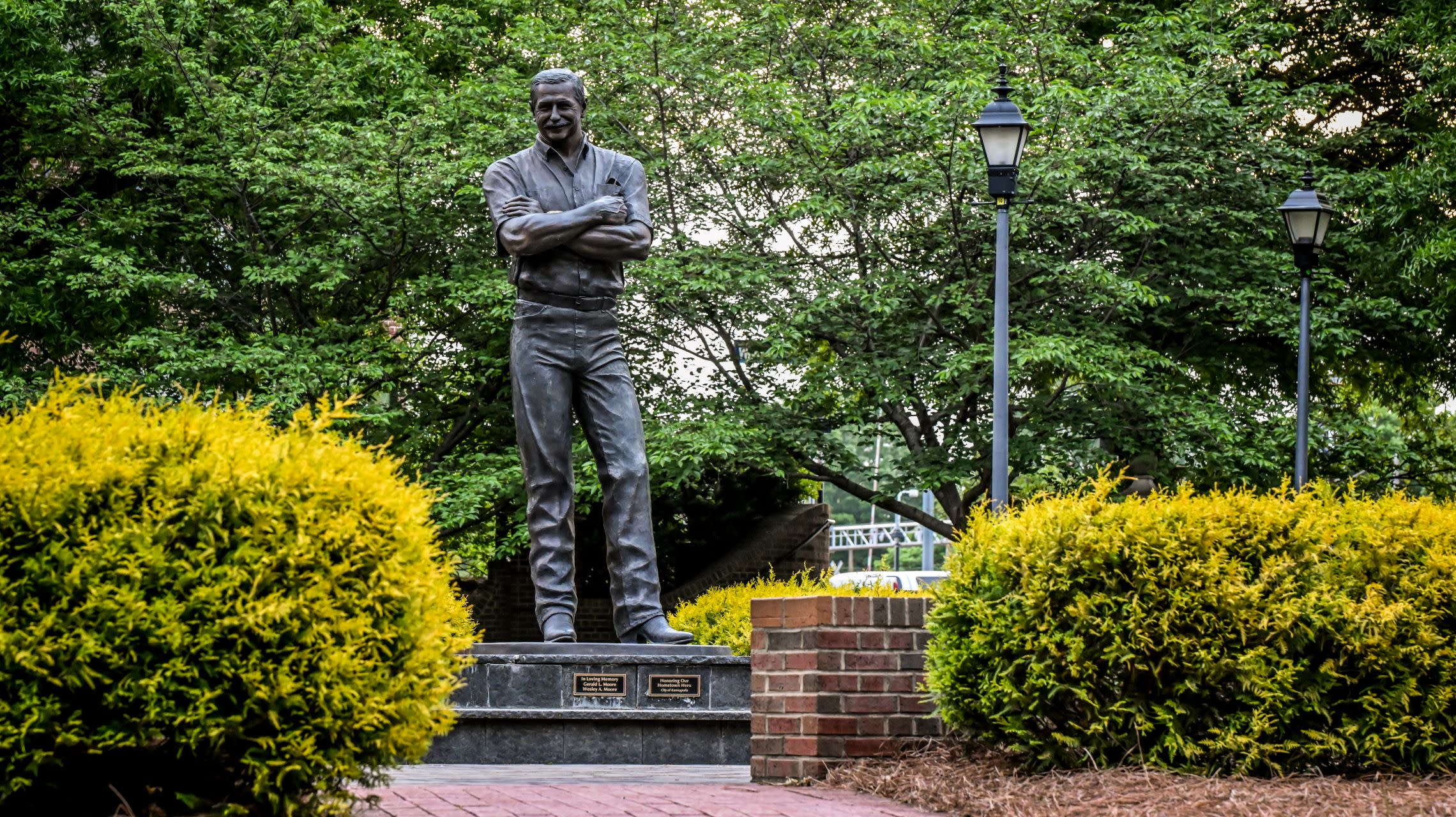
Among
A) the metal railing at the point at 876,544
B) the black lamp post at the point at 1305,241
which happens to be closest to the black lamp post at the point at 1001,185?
the black lamp post at the point at 1305,241

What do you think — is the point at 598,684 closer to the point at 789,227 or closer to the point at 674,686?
the point at 674,686

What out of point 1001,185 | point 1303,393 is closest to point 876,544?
point 1303,393

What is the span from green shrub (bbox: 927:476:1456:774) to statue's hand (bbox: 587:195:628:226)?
3.36 metres

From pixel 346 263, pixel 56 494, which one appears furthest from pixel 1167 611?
pixel 346 263

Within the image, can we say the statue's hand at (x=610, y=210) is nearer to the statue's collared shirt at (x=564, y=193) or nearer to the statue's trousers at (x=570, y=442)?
the statue's collared shirt at (x=564, y=193)

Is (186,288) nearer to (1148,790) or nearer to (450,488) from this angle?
(450,488)

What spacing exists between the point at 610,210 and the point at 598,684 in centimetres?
280

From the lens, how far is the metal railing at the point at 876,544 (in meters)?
50.1

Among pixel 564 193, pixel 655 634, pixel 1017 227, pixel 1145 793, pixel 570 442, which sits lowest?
pixel 1145 793

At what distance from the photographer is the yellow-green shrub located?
11.9m

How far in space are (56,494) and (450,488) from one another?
13610 mm

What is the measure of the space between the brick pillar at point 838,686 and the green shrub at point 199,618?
2471mm

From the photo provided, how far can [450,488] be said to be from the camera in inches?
700

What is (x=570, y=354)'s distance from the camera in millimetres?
8969
